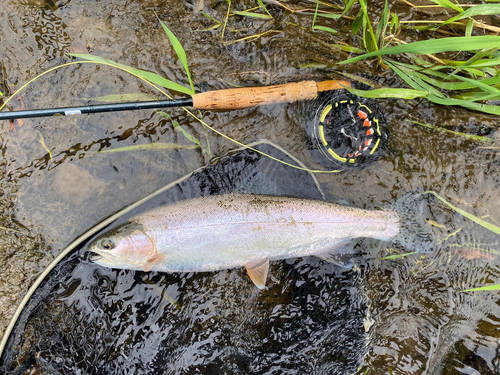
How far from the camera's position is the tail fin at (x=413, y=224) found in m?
2.46

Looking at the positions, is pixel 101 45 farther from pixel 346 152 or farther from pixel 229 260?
pixel 346 152

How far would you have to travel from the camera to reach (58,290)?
2.37 m

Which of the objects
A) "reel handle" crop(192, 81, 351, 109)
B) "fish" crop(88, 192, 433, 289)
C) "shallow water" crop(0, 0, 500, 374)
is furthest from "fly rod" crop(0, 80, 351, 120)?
"fish" crop(88, 192, 433, 289)

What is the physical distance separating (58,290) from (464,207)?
3.45 m

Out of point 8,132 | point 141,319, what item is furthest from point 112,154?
A: point 141,319

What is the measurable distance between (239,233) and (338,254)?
84cm

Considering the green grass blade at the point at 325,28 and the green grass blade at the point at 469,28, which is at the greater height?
the green grass blade at the point at 325,28

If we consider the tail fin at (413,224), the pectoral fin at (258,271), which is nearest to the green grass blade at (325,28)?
the tail fin at (413,224)

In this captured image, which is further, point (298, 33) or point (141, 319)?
point (298, 33)

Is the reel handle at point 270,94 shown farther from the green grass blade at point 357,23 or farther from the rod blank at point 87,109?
the green grass blade at point 357,23

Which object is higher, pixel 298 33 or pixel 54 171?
pixel 298 33

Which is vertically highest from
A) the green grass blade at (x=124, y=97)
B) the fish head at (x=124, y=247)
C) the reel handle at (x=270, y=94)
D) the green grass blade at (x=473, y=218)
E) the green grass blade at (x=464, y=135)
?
the green grass blade at (x=124, y=97)

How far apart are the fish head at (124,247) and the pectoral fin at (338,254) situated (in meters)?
1.33

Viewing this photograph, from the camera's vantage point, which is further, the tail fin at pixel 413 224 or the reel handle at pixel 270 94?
the tail fin at pixel 413 224
